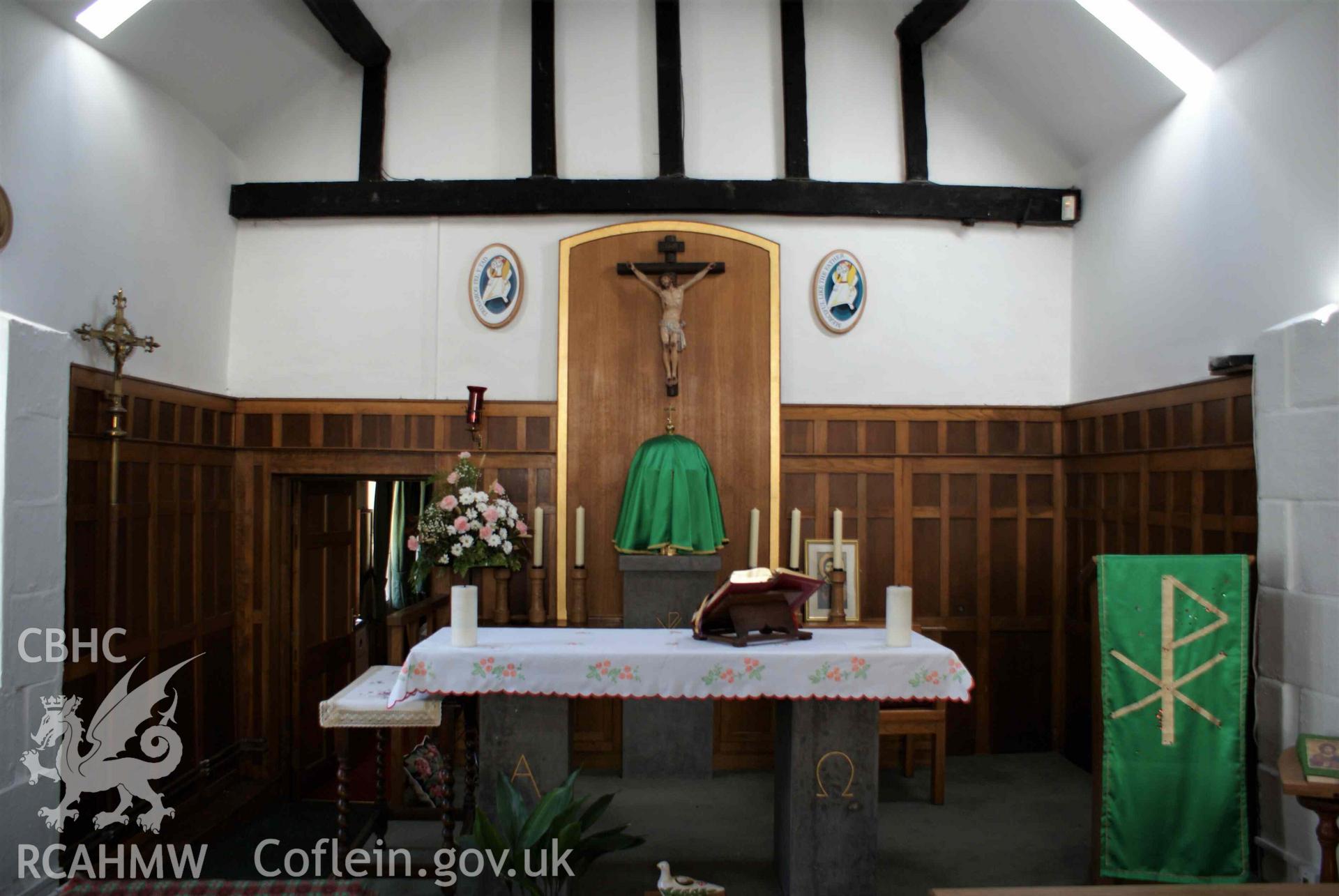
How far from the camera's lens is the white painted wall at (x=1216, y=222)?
3600 mm

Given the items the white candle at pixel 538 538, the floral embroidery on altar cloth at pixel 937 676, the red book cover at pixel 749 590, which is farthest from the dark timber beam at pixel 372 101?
the floral embroidery on altar cloth at pixel 937 676

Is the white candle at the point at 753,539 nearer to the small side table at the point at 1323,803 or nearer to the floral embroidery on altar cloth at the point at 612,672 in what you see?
the floral embroidery on altar cloth at the point at 612,672

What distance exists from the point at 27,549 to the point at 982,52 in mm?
5476

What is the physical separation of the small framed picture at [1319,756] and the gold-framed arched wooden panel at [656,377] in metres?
2.88

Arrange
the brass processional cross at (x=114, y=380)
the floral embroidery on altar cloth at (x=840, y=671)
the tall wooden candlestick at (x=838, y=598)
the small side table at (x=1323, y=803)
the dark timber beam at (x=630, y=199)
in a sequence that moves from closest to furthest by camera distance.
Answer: the small side table at (x=1323, y=803) → the floral embroidery on altar cloth at (x=840, y=671) → the brass processional cross at (x=114, y=380) → the tall wooden candlestick at (x=838, y=598) → the dark timber beam at (x=630, y=199)

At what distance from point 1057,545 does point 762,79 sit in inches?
137

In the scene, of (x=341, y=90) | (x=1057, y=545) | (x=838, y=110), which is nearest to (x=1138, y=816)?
(x=1057, y=545)

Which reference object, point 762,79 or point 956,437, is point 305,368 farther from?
point 956,437

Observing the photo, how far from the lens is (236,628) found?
17.8 ft

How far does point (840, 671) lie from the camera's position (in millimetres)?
3256

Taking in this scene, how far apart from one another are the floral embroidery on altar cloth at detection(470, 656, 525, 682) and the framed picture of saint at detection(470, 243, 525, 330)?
8.92ft

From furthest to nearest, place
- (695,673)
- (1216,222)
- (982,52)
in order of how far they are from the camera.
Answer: (982,52) < (1216,222) < (695,673)

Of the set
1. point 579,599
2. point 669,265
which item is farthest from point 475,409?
point 669,265

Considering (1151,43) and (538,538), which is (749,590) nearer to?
(538,538)
